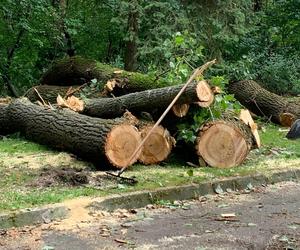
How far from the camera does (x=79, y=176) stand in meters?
6.35

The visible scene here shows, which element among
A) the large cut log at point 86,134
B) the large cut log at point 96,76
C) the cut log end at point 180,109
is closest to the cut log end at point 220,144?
the cut log end at point 180,109

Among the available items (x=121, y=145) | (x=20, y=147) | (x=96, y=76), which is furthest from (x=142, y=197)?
(x=96, y=76)

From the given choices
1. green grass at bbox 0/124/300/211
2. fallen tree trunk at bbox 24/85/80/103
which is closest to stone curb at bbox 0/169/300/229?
green grass at bbox 0/124/300/211

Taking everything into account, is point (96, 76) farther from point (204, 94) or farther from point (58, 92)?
point (204, 94)

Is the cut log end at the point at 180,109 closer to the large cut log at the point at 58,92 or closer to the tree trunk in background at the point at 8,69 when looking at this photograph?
the large cut log at the point at 58,92

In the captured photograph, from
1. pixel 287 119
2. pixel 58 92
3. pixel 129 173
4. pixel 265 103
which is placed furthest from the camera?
pixel 265 103

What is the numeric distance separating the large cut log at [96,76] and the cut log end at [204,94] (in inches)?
65.1

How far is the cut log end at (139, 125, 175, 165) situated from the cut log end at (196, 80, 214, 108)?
2.18 ft

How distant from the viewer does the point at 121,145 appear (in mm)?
6785

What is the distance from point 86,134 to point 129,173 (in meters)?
0.85

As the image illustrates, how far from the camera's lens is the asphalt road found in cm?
452

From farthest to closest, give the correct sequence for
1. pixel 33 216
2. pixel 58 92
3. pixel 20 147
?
pixel 58 92 < pixel 20 147 < pixel 33 216

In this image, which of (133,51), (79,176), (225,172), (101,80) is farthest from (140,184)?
(133,51)

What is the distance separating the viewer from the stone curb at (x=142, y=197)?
504 cm
